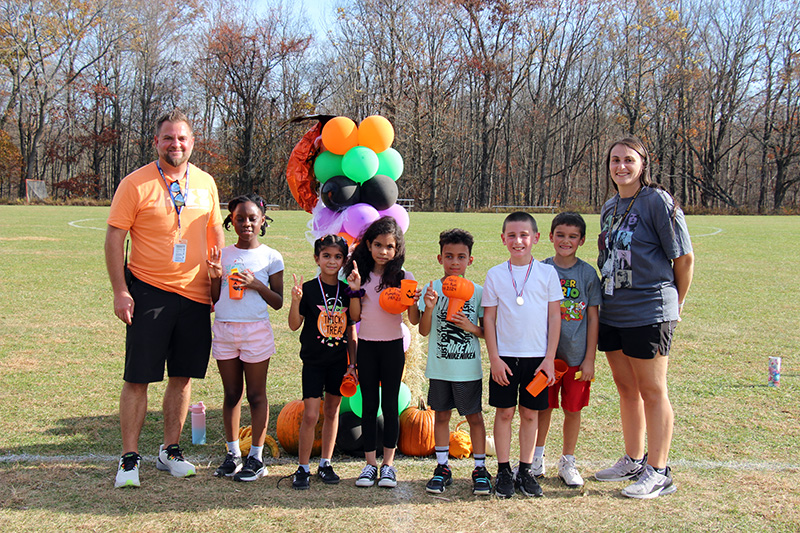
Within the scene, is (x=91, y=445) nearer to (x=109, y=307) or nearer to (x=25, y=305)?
(x=109, y=307)

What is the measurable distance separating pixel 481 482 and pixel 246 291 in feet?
5.97

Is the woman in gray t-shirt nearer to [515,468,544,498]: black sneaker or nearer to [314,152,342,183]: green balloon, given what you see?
[515,468,544,498]: black sneaker

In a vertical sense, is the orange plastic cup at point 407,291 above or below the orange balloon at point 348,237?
below

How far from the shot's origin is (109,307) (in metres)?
8.91

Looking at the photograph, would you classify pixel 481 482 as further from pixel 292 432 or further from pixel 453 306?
pixel 292 432

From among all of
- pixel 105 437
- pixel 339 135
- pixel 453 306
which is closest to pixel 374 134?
pixel 339 135

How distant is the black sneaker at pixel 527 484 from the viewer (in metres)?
3.64

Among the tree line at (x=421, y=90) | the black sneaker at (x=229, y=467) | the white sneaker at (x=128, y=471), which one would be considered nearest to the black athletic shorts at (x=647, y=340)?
the black sneaker at (x=229, y=467)

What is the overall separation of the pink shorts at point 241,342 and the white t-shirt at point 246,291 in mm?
43

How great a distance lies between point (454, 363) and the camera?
149 inches

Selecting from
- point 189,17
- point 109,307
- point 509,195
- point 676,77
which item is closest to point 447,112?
point 509,195

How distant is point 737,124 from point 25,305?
52314 millimetres

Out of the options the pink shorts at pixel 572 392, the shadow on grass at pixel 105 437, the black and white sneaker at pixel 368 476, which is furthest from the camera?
the shadow on grass at pixel 105 437

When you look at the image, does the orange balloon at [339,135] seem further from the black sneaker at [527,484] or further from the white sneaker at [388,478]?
the black sneaker at [527,484]
